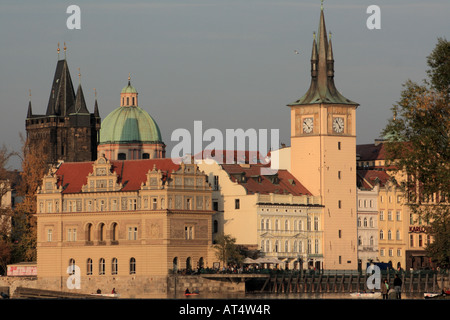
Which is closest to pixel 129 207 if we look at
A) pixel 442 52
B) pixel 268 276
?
pixel 268 276

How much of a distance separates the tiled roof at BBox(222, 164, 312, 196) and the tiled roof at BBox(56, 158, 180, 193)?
696 cm

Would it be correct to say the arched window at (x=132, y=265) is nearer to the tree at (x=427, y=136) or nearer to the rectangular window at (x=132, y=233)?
the rectangular window at (x=132, y=233)

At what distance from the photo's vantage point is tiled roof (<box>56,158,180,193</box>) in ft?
428

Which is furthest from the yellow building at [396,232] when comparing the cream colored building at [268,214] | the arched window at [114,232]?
the arched window at [114,232]

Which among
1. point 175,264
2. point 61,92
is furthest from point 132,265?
point 61,92

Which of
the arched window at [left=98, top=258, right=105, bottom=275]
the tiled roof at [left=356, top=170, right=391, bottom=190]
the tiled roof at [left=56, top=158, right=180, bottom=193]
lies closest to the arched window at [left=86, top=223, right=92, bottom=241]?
the arched window at [left=98, top=258, right=105, bottom=275]

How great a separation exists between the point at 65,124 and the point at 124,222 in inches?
2217

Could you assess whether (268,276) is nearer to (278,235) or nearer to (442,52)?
(278,235)

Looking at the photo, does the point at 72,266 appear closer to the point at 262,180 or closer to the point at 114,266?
the point at 114,266

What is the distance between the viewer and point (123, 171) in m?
133

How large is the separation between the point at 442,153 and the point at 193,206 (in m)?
58.2

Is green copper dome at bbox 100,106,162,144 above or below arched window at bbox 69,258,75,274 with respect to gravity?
above

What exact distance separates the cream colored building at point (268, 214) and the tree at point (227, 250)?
14.3ft

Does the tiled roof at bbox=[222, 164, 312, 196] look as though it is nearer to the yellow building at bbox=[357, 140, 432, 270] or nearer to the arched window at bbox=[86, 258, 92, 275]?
the yellow building at bbox=[357, 140, 432, 270]
